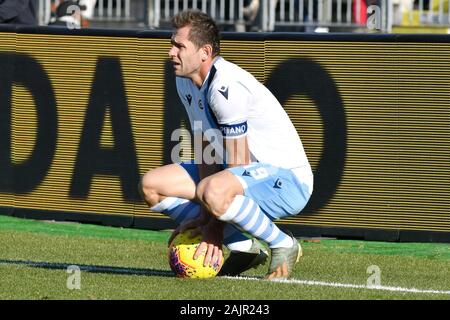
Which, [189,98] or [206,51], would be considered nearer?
[206,51]

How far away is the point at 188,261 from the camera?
8.09 meters

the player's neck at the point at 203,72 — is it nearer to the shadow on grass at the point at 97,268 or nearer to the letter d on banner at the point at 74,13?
the shadow on grass at the point at 97,268

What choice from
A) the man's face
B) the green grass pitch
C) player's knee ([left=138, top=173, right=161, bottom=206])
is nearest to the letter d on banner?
the green grass pitch

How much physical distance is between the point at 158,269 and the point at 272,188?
1.35 meters

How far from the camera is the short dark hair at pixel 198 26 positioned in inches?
315

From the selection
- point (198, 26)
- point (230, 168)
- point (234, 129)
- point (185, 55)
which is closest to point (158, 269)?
point (230, 168)

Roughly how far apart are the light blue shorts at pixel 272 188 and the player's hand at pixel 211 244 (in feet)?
1.09

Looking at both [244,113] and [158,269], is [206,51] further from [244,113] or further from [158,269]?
[158,269]

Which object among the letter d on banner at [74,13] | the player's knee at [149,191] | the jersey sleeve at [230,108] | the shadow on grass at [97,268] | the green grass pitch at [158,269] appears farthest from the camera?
the letter d on banner at [74,13]

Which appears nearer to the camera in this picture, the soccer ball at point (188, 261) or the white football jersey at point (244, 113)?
the white football jersey at point (244, 113)

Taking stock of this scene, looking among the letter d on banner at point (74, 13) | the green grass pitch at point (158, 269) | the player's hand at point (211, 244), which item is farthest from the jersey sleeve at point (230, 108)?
the letter d on banner at point (74, 13)

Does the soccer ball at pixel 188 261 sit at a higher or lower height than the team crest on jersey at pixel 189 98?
lower
